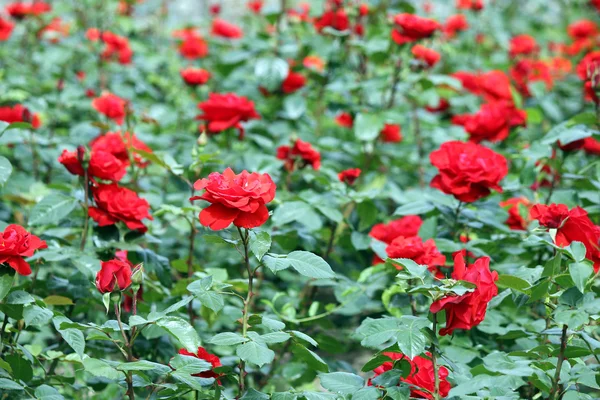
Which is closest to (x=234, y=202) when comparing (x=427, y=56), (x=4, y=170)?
(x=4, y=170)

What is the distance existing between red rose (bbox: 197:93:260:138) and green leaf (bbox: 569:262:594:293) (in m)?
1.25

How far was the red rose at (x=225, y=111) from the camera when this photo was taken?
88.5 inches

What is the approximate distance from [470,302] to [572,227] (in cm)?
33

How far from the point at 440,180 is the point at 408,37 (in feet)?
2.80

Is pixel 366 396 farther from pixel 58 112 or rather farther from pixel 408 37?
pixel 58 112

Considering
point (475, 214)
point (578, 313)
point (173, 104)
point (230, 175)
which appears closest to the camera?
point (578, 313)

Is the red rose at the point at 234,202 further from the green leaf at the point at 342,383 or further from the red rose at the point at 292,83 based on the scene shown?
the red rose at the point at 292,83

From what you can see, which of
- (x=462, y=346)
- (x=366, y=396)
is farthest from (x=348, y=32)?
(x=366, y=396)

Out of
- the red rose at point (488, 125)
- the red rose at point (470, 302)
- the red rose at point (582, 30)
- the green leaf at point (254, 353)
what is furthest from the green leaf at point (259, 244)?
the red rose at point (582, 30)

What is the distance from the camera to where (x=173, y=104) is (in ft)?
11.8

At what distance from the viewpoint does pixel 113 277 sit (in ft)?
4.34

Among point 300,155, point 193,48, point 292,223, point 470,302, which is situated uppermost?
point 470,302

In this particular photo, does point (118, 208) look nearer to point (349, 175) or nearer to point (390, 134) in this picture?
point (349, 175)

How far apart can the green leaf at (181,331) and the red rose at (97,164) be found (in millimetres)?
530
